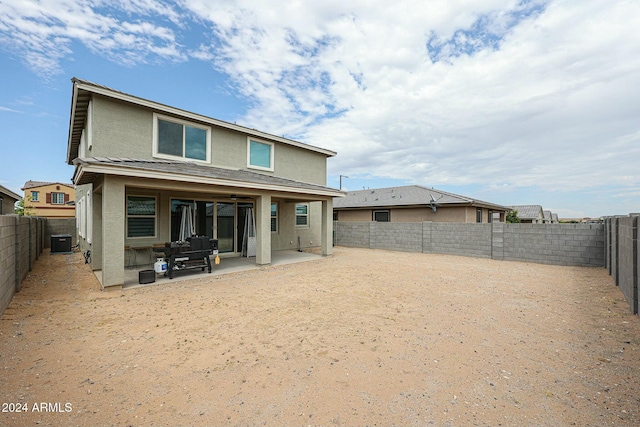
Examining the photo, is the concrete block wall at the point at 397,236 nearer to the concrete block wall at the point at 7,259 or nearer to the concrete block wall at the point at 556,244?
the concrete block wall at the point at 556,244

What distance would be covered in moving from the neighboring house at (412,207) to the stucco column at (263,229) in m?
11.6

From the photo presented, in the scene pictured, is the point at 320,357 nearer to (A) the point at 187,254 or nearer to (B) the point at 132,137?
(A) the point at 187,254

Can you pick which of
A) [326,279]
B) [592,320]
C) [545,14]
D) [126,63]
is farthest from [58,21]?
[592,320]

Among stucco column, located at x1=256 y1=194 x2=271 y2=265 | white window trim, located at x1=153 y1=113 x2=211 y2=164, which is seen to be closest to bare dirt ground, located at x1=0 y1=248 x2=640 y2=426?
stucco column, located at x1=256 y1=194 x2=271 y2=265

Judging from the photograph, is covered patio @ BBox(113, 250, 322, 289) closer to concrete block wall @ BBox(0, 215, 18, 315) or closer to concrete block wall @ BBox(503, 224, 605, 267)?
concrete block wall @ BBox(0, 215, 18, 315)

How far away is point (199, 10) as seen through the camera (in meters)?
8.60

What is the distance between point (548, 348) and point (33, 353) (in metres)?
6.87

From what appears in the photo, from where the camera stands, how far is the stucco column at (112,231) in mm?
Answer: 6387

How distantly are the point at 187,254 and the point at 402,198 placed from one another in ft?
51.0

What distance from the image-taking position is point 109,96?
767cm

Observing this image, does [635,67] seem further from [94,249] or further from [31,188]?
[31,188]

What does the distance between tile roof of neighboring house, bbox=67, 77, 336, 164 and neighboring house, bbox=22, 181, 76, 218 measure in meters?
29.6

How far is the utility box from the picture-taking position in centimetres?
1324

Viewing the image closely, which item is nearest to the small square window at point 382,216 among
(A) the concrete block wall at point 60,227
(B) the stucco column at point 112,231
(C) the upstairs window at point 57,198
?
(B) the stucco column at point 112,231
